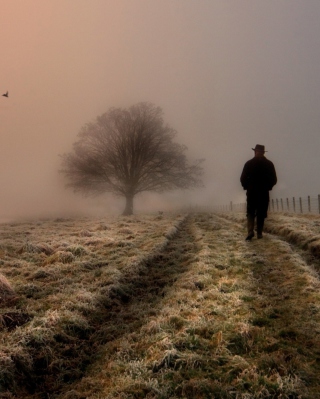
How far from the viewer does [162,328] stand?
5.32 metres

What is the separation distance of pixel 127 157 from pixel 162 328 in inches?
1317

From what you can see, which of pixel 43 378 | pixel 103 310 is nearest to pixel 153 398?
pixel 43 378

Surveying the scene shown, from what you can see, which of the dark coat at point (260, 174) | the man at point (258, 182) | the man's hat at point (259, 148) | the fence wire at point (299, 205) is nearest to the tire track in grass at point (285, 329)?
the man at point (258, 182)

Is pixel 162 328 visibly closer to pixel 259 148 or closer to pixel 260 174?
pixel 260 174

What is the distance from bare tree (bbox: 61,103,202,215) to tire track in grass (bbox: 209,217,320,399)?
3033 centimetres

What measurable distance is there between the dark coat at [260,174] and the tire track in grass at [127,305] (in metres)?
3.87

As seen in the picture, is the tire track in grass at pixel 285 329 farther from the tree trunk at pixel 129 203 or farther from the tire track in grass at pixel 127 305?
the tree trunk at pixel 129 203

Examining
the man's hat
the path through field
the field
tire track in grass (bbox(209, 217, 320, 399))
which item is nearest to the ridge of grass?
the field

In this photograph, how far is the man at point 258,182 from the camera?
1308cm

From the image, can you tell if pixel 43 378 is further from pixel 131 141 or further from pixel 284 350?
pixel 131 141

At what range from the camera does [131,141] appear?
123 ft

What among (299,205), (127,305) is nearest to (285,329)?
(127,305)

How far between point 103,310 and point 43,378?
2220 millimetres

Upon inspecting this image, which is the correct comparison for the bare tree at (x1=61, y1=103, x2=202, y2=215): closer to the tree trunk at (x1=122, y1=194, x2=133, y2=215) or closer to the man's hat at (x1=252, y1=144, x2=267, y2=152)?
the tree trunk at (x1=122, y1=194, x2=133, y2=215)
